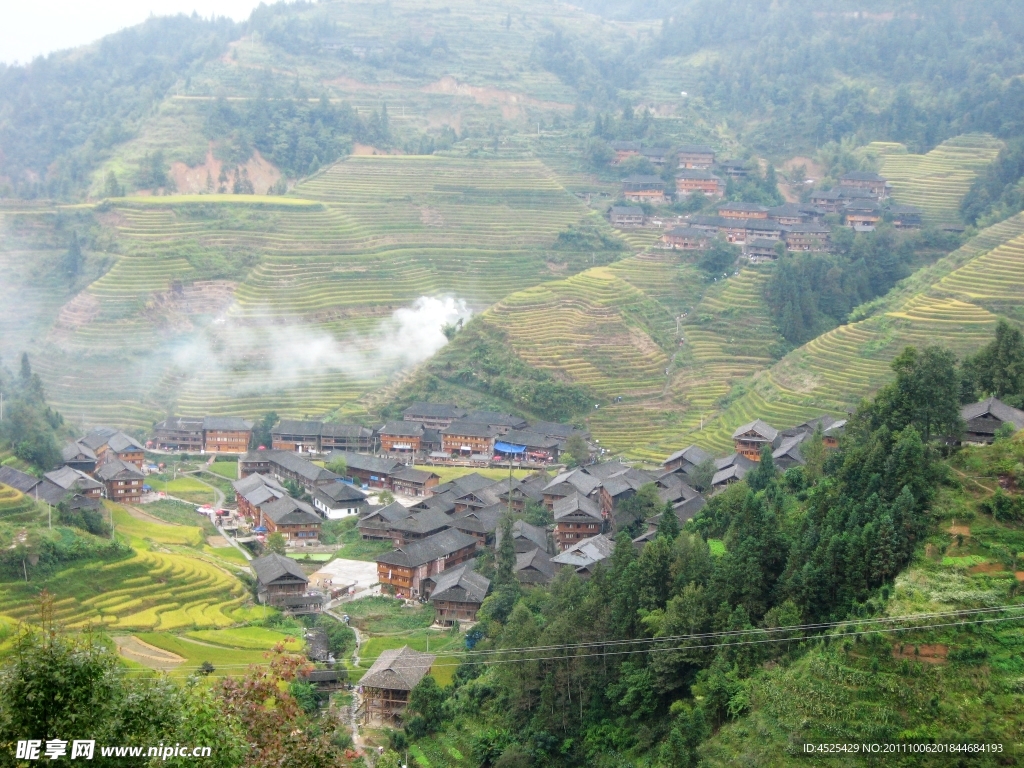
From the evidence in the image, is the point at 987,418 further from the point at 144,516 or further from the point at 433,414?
the point at 144,516

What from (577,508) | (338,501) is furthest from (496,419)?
(577,508)

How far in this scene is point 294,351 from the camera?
4922 centimetres

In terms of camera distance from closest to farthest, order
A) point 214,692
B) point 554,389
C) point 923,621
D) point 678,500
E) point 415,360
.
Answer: point 214,692 → point 923,621 → point 678,500 → point 554,389 → point 415,360

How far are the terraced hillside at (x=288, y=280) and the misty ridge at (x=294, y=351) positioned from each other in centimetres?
7

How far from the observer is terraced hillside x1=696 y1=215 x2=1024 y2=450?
39.5m

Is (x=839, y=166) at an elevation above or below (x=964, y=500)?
above

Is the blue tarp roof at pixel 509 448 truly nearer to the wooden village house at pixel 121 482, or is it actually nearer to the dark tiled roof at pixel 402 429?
the dark tiled roof at pixel 402 429

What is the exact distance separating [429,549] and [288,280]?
23074 millimetres

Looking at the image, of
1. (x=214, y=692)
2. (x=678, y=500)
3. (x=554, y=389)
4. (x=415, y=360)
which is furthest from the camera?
(x=415, y=360)

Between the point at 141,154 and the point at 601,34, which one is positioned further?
the point at 601,34

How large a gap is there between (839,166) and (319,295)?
29567mm

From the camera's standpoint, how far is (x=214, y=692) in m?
11.7

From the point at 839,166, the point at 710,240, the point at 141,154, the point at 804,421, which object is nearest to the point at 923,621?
the point at 804,421

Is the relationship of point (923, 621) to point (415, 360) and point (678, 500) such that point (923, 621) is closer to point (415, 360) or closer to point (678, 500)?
point (678, 500)
